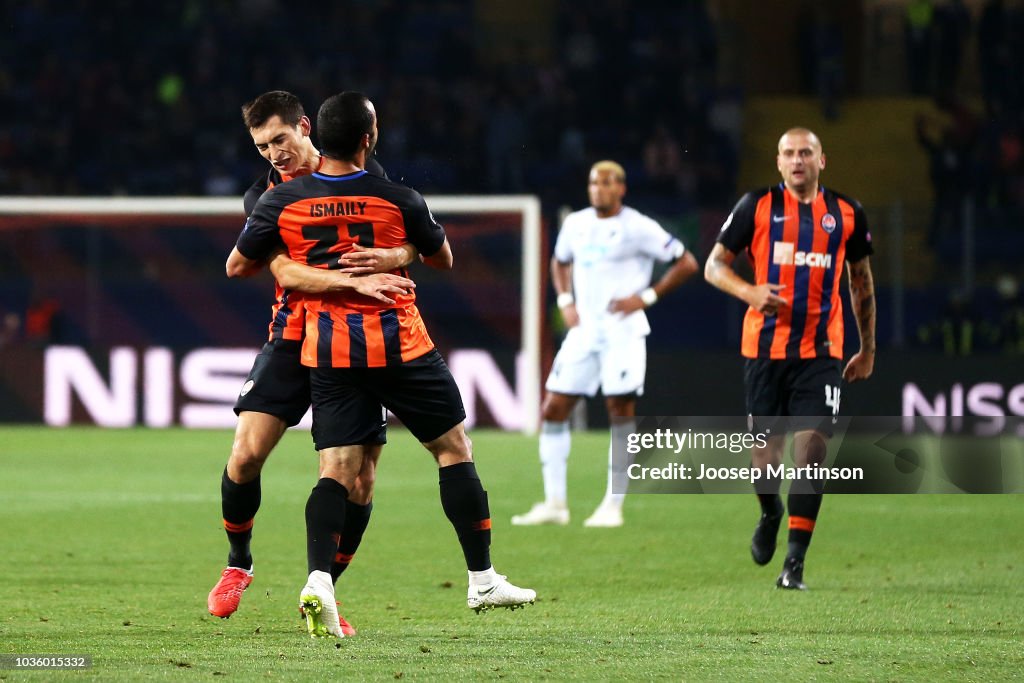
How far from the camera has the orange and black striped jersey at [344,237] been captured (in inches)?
197

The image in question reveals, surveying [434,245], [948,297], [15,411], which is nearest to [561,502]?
[434,245]

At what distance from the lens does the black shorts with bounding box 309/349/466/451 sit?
5.13 meters

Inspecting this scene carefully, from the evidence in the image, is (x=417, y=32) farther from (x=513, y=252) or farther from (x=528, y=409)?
(x=528, y=409)

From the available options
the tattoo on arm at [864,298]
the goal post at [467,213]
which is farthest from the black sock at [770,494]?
the goal post at [467,213]

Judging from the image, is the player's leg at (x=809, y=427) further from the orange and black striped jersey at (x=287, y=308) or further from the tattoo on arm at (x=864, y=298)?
the orange and black striped jersey at (x=287, y=308)

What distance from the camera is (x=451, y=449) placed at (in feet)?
17.2

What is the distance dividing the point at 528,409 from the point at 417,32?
32.1ft

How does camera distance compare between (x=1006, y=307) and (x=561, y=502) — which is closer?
(x=561, y=502)

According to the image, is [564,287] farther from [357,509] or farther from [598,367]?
[357,509]

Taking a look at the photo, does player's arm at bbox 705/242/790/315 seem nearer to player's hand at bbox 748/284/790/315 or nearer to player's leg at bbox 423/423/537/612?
player's hand at bbox 748/284/790/315

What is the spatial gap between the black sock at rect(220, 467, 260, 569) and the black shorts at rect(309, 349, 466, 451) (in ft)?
1.82

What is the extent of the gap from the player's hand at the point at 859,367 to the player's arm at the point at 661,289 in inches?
90.2

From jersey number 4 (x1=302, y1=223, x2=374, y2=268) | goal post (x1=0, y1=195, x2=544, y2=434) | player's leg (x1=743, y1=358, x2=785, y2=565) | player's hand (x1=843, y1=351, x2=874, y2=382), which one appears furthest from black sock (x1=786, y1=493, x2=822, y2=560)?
goal post (x1=0, y1=195, x2=544, y2=434)

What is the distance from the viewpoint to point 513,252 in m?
17.0
